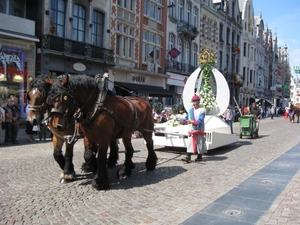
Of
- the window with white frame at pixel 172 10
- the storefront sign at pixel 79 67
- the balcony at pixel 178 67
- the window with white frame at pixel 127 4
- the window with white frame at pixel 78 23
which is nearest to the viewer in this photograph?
the storefront sign at pixel 79 67

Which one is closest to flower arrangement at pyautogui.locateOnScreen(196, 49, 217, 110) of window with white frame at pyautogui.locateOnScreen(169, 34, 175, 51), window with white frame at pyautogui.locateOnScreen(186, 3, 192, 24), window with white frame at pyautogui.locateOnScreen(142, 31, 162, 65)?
window with white frame at pyautogui.locateOnScreen(142, 31, 162, 65)

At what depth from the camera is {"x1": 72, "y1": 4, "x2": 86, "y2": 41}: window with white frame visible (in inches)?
830

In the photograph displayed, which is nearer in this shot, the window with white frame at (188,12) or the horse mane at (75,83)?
the horse mane at (75,83)

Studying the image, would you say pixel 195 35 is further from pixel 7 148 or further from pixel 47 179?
pixel 47 179

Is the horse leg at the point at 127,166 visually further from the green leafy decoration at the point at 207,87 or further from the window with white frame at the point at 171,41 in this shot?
the window with white frame at the point at 171,41

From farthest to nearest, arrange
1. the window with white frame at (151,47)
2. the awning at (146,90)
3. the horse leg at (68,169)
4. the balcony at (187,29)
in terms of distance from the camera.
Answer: the balcony at (187,29) → the window with white frame at (151,47) → the awning at (146,90) → the horse leg at (68,169)

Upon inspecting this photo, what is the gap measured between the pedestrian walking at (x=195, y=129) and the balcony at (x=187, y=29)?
2403 centimetres

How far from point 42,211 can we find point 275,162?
6594 millimetres

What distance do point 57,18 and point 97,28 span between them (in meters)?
3.69

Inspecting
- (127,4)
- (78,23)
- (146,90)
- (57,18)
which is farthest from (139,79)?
(57,18)

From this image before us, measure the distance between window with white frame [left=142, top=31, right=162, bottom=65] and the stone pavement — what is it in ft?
64.6

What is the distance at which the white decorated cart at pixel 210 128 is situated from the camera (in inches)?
399

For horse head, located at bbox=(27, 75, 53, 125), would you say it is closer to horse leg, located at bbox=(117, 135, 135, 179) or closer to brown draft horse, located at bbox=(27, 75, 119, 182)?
brown draft horse, located at bbox=(27, 75, 119, 182)

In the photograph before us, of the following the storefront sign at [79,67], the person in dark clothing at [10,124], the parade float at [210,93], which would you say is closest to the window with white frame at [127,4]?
the storefront sign at [79,67]
